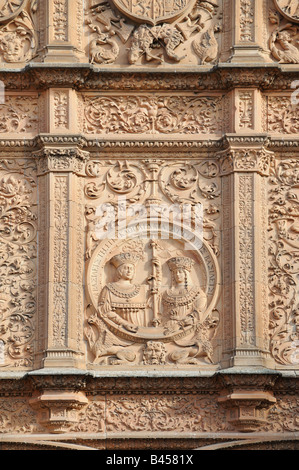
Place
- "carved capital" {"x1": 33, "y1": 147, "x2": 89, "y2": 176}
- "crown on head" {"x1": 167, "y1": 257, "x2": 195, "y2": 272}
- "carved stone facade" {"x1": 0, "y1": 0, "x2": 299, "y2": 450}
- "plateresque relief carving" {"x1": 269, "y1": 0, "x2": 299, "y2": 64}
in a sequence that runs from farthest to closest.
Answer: "plateresque relief carving" {"x1": 269, "y1": 0, "x2": 299, "y2": 64} < "carved capital" {"x1": 33, "y1": 147, "x2": 89, "y2": 176} < "crown on head" {"x1": 167, "y1": 257, "x2": 195, "y2": 272} < "carved stone facade" {"x1": 0, "y1": 0, "x2": 299, "y2": 450}

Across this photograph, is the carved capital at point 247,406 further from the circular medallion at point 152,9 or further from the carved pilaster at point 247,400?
the circular medallion at point 152,9

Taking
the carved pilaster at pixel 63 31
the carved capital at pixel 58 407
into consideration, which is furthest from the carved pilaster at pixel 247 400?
the carved pilaster at pixel 63 31

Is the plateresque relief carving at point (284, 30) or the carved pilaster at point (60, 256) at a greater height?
the plateresque relief carving at point (284, 30)

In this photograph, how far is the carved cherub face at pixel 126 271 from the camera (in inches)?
818

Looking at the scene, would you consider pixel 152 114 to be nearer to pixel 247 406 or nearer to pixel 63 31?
pixel 63 31

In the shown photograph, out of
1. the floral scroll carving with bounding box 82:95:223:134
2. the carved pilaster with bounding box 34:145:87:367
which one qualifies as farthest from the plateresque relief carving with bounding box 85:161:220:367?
the floral scroll carving with bounding box 82:95:223:134

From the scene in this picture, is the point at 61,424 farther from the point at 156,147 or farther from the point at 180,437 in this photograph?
the point at 156,147

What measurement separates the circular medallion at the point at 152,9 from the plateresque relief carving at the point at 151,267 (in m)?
1.68

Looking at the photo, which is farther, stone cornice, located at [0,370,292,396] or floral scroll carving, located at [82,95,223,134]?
floral scroll carving, located at [82,95,223,134]

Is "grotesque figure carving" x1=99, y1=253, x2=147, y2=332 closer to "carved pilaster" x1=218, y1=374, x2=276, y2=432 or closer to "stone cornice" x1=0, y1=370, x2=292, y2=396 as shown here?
"stone cornice" x1=0, y1=370, x2=292, y2=396

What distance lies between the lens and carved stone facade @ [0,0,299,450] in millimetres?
20297

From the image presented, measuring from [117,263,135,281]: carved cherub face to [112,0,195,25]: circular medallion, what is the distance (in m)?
2.82

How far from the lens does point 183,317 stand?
20.7 metres

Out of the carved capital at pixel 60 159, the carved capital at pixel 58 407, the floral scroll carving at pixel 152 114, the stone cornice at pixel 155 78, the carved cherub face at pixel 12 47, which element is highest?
the carved cherub face at pixel 12 47
